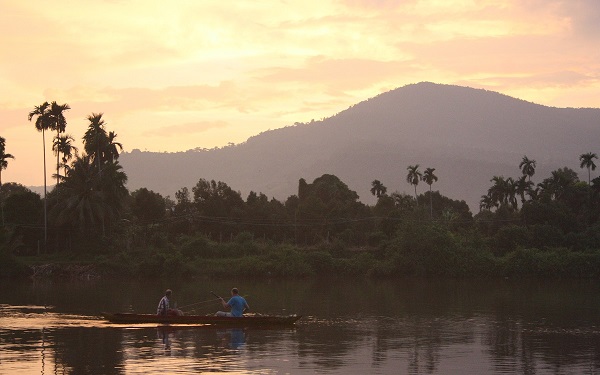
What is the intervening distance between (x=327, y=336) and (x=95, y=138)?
60.9 meters

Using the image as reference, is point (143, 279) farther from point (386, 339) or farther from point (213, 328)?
point (386, 339)

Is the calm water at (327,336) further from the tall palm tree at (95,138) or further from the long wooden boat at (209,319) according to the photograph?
the tall palm tree at (95,138)

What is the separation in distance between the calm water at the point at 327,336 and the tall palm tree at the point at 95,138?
109 ft

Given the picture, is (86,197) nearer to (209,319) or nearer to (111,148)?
(111,148)

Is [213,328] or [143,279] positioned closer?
[213,328]

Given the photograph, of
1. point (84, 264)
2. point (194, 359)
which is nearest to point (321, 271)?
point (84, 264)

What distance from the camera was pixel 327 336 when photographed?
34.3 metres

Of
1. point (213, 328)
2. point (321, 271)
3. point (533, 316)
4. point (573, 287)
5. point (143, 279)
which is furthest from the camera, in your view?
point (321, 271)

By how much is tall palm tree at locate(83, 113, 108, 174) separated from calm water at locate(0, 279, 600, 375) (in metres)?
33.1

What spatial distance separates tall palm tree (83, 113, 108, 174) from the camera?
8938 cm

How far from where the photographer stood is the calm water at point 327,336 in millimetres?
26531

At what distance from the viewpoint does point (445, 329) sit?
37031 mm

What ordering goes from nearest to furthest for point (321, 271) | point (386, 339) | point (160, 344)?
point (160, 344) → point (386, 339) → point (321, 271)

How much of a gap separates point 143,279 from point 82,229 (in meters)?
9.14
